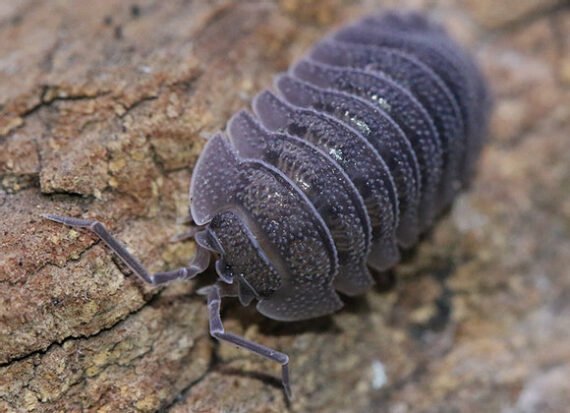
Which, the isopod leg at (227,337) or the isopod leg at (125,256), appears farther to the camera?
the isopod leg at (227,337)

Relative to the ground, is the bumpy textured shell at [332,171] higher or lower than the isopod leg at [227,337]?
higher

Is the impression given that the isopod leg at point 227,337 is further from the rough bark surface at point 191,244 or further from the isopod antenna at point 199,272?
the rough bark surface at point 191,244

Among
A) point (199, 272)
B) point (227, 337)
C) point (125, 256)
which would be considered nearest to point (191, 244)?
point (199, 272)

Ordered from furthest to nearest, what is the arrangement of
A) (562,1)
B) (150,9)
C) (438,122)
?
(562,1) → (150,9) → (438,122)

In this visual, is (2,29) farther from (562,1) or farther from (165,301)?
(562,1)

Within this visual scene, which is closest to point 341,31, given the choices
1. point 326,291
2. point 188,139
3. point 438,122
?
point 438,122

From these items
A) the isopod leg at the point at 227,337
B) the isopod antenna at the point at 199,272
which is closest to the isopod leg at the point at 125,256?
the isopod antenna at the point at 199,272

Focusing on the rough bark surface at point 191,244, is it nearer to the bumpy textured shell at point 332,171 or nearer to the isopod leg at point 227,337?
the isopod leg at point 227,337

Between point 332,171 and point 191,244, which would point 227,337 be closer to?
point 191,244
